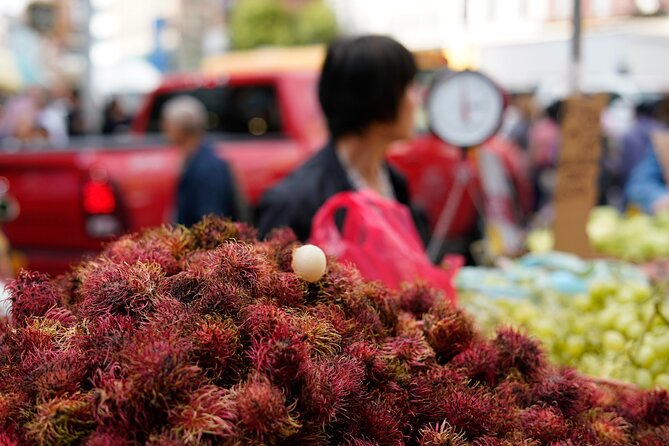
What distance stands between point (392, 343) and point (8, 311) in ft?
1.98

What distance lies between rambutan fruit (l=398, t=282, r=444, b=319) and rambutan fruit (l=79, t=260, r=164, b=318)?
1.60ft

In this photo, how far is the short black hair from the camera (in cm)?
262

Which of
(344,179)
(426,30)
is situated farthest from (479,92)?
(426,30)

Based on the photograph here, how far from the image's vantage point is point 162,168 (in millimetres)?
5262

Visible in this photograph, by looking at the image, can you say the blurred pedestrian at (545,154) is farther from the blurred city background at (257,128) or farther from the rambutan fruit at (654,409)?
the rambutan fruit at (654,409)

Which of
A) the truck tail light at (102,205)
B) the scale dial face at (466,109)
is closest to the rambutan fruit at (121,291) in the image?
the scale dial face at (466,109)

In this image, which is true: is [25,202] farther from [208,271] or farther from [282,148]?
[208,271]

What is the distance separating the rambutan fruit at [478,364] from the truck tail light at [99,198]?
3880 millimetres

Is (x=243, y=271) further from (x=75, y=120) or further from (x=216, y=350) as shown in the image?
(x=75, y=120)

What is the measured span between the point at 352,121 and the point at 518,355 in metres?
1.41

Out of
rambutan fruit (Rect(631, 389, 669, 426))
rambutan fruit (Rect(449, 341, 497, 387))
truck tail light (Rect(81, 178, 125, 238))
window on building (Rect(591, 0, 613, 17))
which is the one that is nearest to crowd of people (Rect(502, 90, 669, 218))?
truck tail light (Rect(81, 178, 125, 238))

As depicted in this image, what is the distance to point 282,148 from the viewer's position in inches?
232

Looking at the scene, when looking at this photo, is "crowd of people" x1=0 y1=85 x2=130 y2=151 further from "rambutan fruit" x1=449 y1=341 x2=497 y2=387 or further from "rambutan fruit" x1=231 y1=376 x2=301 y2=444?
"rambutan fruit" x1=231 y1=376 x2=301 y2=444

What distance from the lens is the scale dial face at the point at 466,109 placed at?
3656mm
